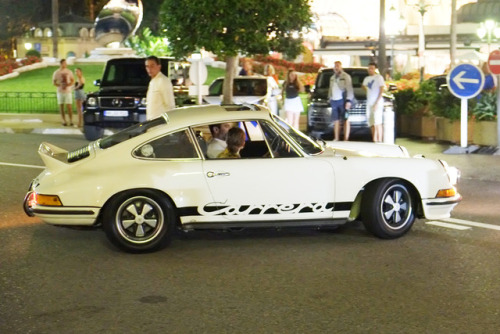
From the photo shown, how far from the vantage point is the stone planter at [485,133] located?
62.1 feet

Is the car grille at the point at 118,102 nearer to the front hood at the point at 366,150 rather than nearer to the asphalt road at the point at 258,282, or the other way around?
the asphalt road at the point at 258,282

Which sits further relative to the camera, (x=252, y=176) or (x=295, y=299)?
(x=252, y=176)

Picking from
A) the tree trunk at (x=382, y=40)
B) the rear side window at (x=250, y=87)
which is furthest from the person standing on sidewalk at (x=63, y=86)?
the tree trunk at (x=382, y=40)

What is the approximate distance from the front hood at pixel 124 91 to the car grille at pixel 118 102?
129mm

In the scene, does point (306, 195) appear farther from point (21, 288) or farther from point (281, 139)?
point (21, 288)

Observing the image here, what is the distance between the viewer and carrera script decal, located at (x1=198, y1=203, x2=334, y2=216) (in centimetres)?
926

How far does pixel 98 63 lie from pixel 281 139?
142 feet

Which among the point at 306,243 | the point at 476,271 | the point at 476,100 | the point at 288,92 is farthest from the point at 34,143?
the point at 476,271

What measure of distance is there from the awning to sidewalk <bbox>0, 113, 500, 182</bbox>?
41989 millimetres

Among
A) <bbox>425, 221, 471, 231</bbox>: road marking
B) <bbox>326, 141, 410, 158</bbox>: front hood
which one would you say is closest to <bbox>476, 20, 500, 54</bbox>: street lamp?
<bbox>425, 221, 471, 231</bbox>: road marking

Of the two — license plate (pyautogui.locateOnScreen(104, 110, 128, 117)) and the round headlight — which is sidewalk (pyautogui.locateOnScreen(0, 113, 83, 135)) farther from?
license plate (pyautogui.locateOnScreen(104, 110, 128, 117))

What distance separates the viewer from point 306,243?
9742 mm

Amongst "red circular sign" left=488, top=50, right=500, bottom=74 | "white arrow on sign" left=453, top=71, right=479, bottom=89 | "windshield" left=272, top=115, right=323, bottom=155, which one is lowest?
"windshield" left=272, top=115, right=323, bottom=155

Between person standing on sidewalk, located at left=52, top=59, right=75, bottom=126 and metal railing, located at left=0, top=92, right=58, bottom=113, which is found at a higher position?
person standing on sidewalk, located at left=52, top=59, right=75, bottom=126
